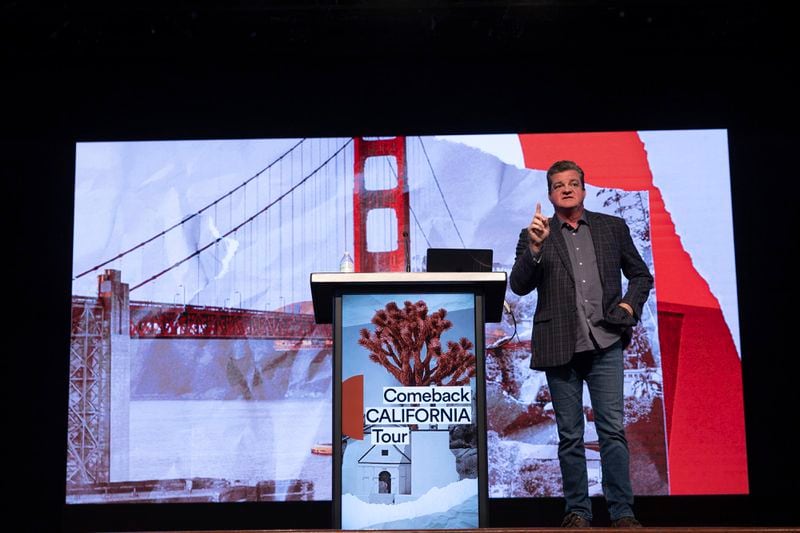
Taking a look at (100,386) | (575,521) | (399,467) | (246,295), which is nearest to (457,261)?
(399,467)

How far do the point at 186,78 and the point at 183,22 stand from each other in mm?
345

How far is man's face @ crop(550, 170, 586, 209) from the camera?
301cm

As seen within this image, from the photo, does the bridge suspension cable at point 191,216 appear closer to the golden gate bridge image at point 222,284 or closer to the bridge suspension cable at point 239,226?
the golden gate bridge image at point 222,284

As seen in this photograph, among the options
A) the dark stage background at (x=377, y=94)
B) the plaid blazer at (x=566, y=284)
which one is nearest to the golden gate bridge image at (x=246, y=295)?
→ the dark stage background at (x=377, y=94)

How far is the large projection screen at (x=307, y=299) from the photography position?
4672 millimetres

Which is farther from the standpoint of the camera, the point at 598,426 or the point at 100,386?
the point at 100,386

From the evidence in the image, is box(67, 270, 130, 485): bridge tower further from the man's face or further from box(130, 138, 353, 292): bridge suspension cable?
the man's face

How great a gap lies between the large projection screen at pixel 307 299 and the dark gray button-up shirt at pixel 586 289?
1666 millimetres

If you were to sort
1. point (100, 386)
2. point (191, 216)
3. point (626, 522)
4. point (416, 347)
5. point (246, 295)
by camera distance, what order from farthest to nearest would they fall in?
point (191, 216)
point (246, 295)
point (100, 386)
point (416, 347)
point (626, 522)

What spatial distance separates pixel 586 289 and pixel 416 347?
0.61 meters

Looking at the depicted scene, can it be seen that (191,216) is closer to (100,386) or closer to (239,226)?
(239,226)

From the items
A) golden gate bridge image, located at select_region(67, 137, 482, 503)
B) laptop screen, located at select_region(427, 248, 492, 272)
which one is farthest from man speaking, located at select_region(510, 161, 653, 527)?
golden gate bridge image, located at select_region(67, 137, 482, 503)

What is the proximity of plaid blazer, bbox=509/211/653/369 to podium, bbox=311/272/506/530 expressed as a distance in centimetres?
18

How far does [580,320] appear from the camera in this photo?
9.57 ft
